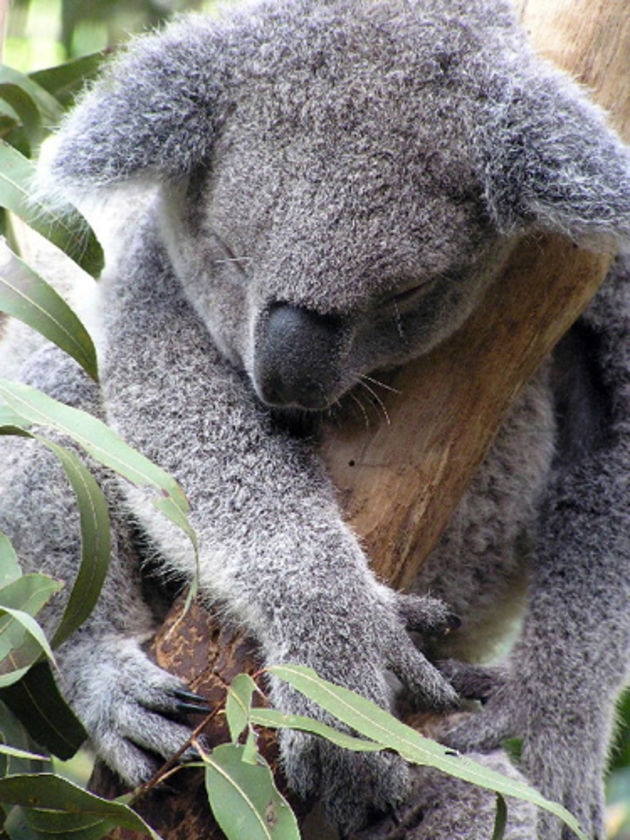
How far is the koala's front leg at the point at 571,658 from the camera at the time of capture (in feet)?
9.06

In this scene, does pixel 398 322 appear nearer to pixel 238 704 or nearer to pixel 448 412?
pixel 448 412

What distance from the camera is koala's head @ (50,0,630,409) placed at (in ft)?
7.66

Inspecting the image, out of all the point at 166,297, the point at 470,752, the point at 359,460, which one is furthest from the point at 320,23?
the point at 470,752

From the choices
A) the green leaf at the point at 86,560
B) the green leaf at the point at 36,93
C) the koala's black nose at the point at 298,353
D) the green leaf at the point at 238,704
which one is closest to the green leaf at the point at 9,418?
the green leaf at the point at 86,560

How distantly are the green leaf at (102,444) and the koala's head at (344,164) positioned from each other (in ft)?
1.41

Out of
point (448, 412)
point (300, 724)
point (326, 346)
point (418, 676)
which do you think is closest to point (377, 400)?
point (448, 412)

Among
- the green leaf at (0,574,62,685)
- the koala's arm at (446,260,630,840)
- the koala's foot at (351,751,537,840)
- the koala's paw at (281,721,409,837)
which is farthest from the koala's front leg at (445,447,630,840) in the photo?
the green leaf at (0,574,62,685)

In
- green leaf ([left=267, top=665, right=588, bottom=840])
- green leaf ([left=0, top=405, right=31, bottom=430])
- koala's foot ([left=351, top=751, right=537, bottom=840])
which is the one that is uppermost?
green leaf ([left=0, top=405, right=31, bottom=430])

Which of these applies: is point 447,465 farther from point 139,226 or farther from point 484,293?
point 139,226

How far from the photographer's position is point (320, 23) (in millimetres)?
2584

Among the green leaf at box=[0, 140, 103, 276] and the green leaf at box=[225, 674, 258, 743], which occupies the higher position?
the green leaf at box=[0, 140, 103, 276]

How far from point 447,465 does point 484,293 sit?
45 centimetres

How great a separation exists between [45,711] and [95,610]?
15.6 inches

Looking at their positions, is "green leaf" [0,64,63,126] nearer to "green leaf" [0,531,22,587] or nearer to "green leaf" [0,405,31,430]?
"green leaf" [0,405,31,430]
